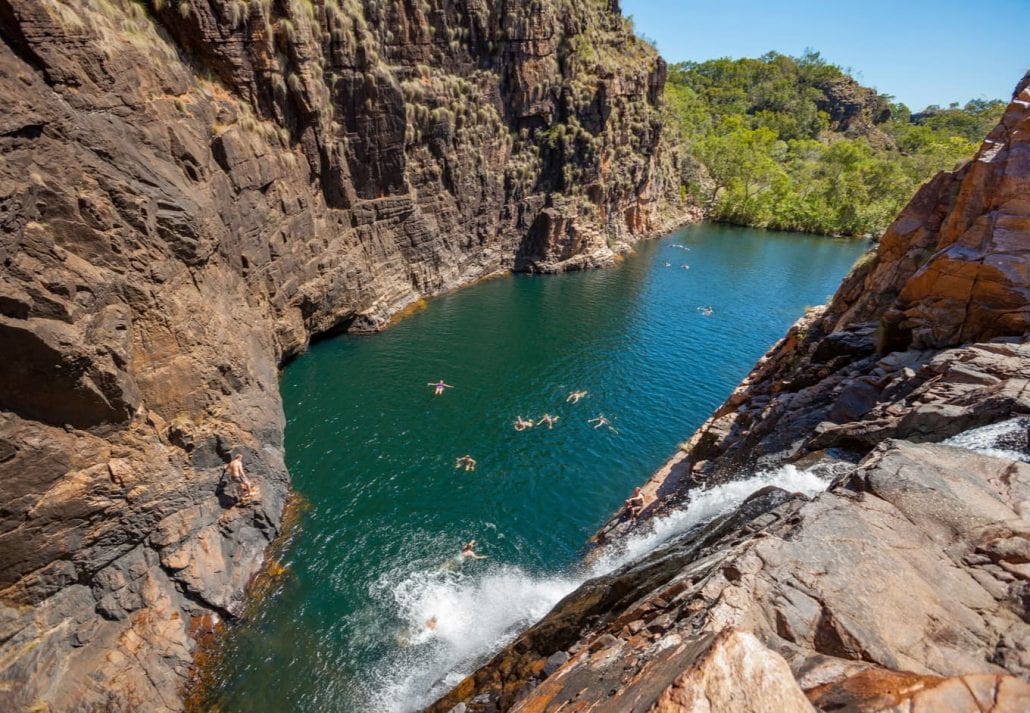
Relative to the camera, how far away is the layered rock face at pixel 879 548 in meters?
5.66

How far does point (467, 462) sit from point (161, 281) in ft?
48.1

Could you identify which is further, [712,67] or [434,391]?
[712,67]

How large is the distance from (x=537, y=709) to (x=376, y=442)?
19.9 metres

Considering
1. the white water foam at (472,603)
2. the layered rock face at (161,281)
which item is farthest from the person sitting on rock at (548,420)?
the layered rock face at (161,281)

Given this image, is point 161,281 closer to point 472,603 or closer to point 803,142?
point 472,603

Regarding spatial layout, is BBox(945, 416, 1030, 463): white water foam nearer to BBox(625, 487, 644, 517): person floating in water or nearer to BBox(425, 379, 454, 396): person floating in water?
BBox(625, 487, 644, 517): person floating in water

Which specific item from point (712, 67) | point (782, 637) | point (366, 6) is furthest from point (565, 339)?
point (712, 67)

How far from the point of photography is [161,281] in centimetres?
1902

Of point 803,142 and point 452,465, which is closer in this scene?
point 452,465

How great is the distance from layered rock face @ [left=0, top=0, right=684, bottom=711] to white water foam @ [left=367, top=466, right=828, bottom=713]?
6.06m

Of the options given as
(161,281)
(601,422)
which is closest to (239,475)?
(161,281)

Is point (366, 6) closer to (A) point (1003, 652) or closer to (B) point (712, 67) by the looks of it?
(A) point (1003, 652)

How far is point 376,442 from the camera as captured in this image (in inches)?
1057

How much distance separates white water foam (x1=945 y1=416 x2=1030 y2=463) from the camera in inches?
378
